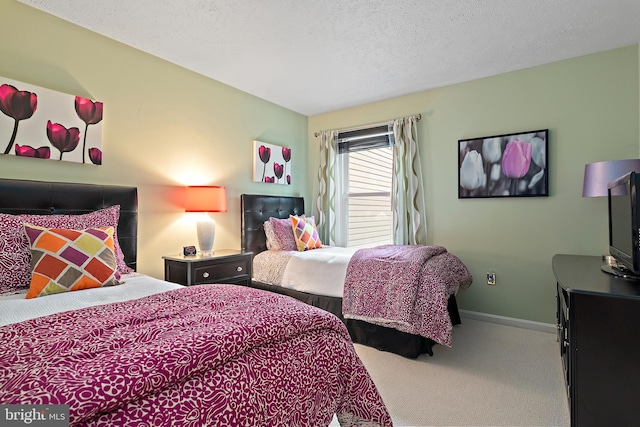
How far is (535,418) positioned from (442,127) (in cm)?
277

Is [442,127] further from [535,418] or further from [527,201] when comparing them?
[535,418]

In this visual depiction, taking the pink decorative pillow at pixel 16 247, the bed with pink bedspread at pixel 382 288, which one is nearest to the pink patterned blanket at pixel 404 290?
the bed with pink bedspread at pixel 382 288

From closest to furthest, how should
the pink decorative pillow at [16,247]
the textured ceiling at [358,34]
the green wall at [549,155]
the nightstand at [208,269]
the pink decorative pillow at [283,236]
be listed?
1. the pink decorative pillow at [16,247]
2. the textured ceiling at [358,34]
3. the nightstand at [208,269]
4. the green wall at [549,155]
5. the pink decorative pillow at [283,236]

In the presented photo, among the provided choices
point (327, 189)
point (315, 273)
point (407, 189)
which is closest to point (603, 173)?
point (407, 189)

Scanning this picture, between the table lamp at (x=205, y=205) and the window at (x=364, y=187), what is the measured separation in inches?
71.7

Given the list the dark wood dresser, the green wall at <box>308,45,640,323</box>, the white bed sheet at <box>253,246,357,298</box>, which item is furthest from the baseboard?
the dark wood dresser

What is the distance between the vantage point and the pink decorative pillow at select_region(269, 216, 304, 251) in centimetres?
362

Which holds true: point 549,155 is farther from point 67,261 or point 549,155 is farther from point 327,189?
point 67,261

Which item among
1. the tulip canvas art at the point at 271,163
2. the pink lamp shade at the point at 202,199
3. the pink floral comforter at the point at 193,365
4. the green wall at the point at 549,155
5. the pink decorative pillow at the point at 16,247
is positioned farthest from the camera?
the tulip canvas art at the point at 271,163

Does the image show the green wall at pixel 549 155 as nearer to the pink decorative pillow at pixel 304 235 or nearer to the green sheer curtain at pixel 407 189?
the green sheer curtain at pixel 407 189

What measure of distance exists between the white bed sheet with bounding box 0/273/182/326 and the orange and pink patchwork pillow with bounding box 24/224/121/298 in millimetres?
52

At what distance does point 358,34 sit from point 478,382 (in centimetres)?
265

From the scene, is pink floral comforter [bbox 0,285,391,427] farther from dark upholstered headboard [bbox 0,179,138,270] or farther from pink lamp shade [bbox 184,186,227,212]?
pink lamp shade [bbox 184,186,227,212]

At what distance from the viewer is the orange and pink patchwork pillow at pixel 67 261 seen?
5.61ft
